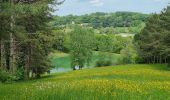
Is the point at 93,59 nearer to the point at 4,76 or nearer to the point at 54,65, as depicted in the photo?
the point at 54,65

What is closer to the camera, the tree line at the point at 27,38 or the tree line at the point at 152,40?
the tree line at the point at 27,38

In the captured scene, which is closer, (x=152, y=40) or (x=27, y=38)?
(x=27, y=38)

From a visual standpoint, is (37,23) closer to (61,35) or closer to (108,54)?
(61,35)

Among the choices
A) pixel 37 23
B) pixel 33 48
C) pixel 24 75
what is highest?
pixel 37 23

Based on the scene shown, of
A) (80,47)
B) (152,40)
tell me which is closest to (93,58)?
(80,47)

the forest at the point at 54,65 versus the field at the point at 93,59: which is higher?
the forest at the point at 54,65

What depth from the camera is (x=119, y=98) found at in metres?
9.42

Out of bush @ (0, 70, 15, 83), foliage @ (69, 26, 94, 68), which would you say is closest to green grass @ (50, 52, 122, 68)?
foliage @ (69, 26, 94, 68)

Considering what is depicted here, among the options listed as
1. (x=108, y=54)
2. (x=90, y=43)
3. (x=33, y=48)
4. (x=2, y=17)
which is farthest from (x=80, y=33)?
(x=2, y=17)

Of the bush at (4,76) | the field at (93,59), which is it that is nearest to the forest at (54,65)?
the bush at (4,76)

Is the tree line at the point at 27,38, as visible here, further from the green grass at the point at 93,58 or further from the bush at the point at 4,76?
the green grass at the point at 93,58

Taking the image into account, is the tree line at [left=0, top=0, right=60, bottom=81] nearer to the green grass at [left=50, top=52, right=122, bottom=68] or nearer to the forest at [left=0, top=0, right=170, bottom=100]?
the forest at [left=0, top=0, right=170, bottom=100]

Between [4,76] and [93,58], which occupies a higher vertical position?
[4,76]

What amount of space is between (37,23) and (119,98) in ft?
102
